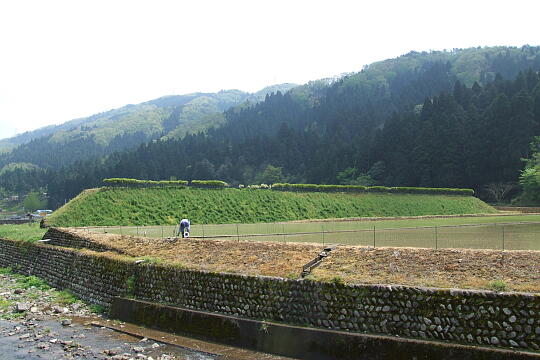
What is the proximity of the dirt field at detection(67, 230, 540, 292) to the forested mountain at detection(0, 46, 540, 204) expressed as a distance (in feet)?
228

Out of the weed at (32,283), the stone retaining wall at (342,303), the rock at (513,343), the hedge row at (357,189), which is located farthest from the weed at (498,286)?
the hedge row at (357,189)

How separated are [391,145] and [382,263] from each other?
86.8 m

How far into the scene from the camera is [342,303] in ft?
42.2

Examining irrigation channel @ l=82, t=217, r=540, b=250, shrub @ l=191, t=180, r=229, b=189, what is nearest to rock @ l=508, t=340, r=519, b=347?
irrigation channel @ l=82, t=217, r=540, b=250

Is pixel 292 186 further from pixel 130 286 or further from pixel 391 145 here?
pixel 391 145

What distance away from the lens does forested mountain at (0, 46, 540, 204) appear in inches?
3159

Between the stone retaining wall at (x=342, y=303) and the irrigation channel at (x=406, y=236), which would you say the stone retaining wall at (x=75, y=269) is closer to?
the stone retaining wall at (x=342, y=303)

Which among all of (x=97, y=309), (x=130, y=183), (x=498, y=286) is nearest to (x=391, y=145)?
(x=130, y=183)

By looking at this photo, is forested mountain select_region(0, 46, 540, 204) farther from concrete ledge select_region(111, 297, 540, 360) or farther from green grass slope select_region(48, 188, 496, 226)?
concrete ledge select_region(111, 297, 540, 360)

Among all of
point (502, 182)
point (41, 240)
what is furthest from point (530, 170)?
point (41, 240)

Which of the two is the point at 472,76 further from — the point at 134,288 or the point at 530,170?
the point at 134,288

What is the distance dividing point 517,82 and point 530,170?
30683mm

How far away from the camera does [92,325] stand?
17.8 m

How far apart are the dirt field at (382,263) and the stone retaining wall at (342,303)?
46 centimetres
